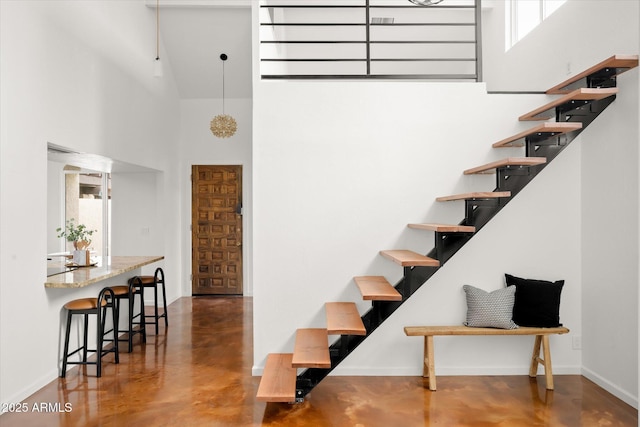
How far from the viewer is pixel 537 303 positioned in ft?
13.0

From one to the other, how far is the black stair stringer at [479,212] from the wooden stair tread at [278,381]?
15cm

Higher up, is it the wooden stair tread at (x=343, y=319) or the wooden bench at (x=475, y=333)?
the wooden stair tread at (x=343, y=319)

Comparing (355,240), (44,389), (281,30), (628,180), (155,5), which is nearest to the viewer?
(628,180)

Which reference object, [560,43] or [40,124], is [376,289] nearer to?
[560,43]

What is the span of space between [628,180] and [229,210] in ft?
19.9

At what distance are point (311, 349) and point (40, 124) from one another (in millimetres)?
2836

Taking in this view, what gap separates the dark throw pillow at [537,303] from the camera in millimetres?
3918

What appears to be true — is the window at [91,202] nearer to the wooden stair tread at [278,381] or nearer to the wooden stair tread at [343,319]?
the wooden stair tread at [278,381]

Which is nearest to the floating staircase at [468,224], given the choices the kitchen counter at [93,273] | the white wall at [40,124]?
the kitchen counter at [93,273]

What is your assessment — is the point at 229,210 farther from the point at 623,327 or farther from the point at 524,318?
the point at 623,327

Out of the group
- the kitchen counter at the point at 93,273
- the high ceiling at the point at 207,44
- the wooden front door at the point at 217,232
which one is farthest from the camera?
the wooden front door at the point at 217,232

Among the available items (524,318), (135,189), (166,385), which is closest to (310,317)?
(166,385)

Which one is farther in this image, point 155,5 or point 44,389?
point 155,5

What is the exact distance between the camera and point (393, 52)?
7.43m
